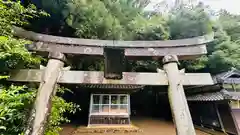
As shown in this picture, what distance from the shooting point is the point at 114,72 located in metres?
2.72

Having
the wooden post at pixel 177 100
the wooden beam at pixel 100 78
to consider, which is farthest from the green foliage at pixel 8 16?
the wooden post at pixel 177 100

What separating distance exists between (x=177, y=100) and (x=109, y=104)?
538 cm

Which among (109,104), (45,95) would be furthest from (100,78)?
(109,104)

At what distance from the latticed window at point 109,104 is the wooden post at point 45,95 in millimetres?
5005

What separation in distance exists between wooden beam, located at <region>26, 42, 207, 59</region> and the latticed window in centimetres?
483

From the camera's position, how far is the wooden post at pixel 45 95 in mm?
2285

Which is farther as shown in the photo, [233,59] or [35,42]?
[233,59]

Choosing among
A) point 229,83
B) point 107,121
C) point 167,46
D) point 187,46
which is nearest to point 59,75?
point 167,46

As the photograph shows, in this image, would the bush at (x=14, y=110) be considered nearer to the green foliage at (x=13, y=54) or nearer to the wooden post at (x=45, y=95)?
the wooden post at (x=45, y=95)

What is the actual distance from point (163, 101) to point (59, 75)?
34.8 feet

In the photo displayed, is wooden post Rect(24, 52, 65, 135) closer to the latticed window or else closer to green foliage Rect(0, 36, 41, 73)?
green foliage Rect(0, 36, 41, 73)

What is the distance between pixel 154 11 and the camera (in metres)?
12.9

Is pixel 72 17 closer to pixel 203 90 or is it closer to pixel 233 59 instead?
pixel 203 90

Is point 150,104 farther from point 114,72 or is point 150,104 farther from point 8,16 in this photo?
point 8,16
